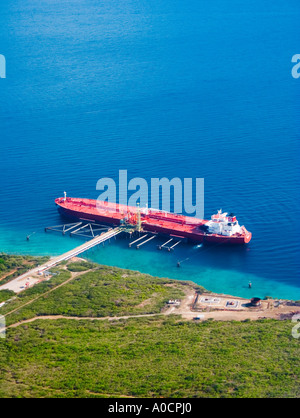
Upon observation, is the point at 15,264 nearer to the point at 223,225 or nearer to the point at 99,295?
the point at 99,295

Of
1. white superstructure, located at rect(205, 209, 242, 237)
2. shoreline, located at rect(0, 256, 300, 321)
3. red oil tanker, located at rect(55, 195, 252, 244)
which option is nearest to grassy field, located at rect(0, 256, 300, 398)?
shoreline, located at rect(0, 256, 300, 321)

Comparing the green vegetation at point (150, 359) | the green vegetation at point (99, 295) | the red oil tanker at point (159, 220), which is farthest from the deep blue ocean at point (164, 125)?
the green vegetation at point (150, 359)

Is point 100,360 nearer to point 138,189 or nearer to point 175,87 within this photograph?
point 138,189

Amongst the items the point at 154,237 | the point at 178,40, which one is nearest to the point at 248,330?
the point at 154,237

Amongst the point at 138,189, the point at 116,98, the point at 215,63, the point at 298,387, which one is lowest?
the point at 298,387

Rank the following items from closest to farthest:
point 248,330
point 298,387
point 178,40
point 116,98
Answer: point 298,387
point 248,330
point 116,98
point 178,40

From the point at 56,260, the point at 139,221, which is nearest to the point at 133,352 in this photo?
the point at 56,260
